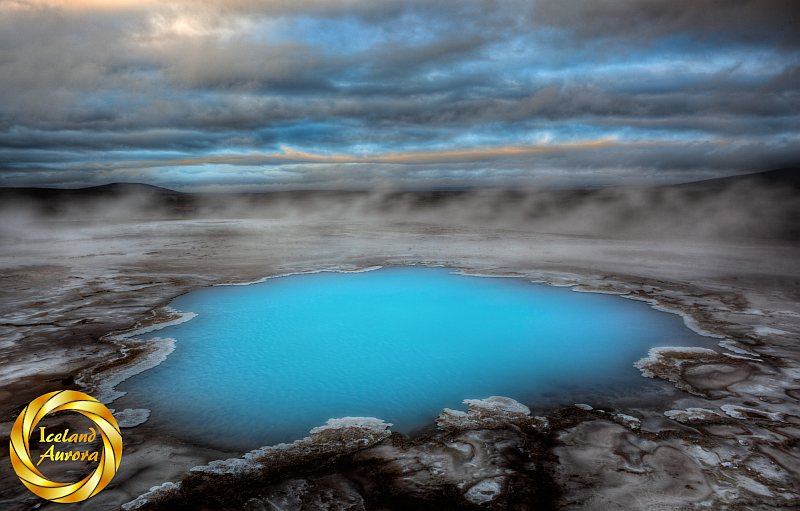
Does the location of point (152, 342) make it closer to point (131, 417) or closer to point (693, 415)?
point (131, 417)

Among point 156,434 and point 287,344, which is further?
point 287,344

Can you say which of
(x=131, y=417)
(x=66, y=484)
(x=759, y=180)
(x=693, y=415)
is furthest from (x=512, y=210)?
(x=66, y=484)

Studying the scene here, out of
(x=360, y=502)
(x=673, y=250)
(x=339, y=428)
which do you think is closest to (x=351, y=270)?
(x=339, y=428)

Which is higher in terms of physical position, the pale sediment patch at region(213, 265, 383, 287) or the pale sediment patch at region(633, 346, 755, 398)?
the pale sediment patch at region(213, 265, 383, 287)

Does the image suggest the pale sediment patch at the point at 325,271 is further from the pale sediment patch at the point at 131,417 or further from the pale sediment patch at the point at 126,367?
the pale sediment patch at the point at 131,417

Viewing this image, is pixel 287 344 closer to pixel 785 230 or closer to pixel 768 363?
pixel 768 363

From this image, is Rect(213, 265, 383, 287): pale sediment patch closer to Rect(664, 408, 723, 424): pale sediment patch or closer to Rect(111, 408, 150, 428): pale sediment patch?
Rect(111, 408, 150, 428): pale sediment patch

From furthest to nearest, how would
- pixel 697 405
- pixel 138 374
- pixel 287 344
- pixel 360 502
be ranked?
pixel 287 344 < pixel 138 374 < pixel 697 405 < pixel 360 502

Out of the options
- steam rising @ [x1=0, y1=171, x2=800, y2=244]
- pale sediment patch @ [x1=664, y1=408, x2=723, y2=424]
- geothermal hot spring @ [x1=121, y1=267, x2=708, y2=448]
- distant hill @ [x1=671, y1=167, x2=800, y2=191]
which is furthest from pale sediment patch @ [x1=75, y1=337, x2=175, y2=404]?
distant hill @ [x1=671, y1=167, x2=800, y2=191]

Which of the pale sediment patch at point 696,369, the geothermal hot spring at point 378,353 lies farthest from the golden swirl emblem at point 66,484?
the pale sediment patch at point 696,369
